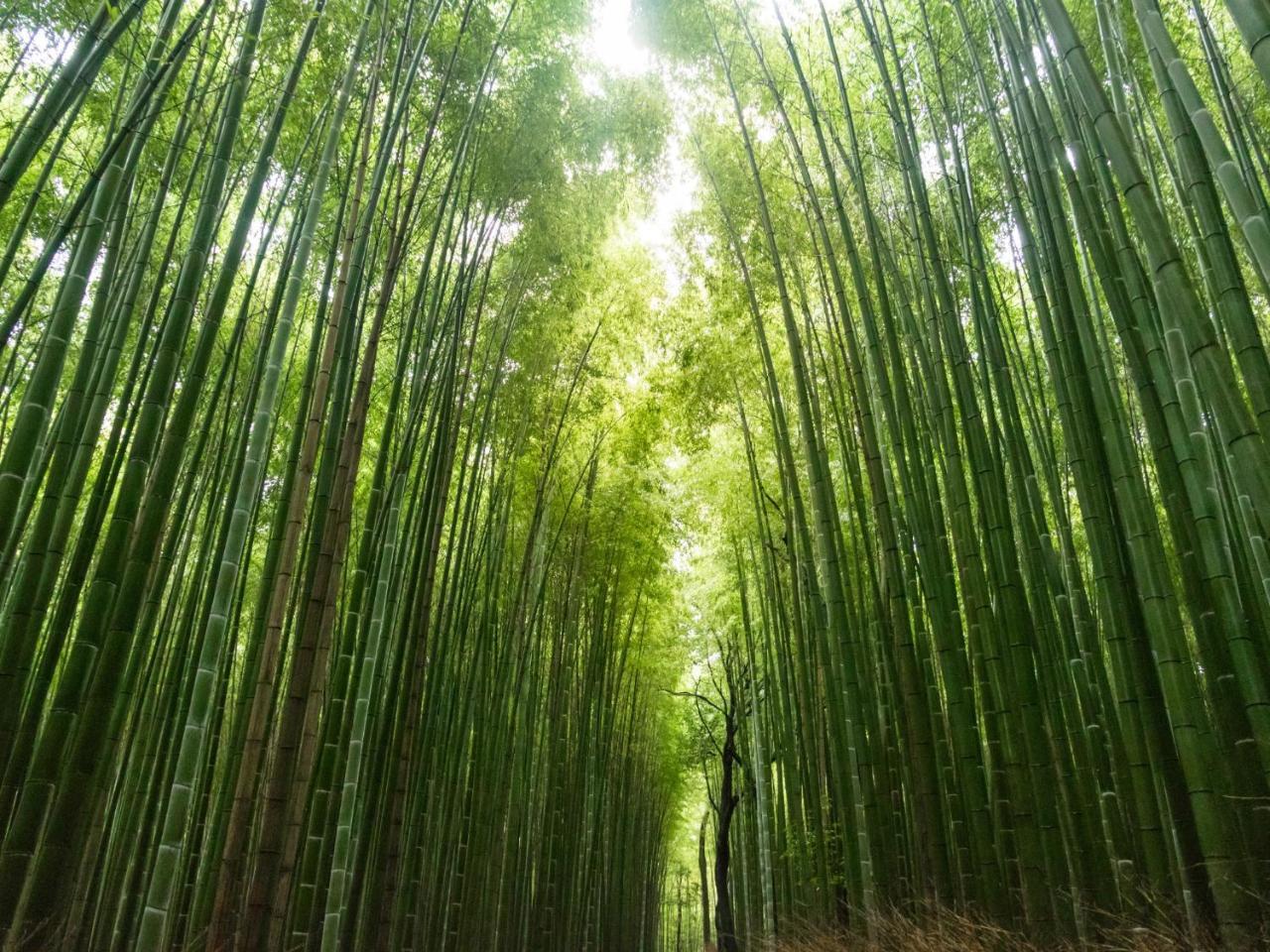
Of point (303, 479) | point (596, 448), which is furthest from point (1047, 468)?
point (596, 448)

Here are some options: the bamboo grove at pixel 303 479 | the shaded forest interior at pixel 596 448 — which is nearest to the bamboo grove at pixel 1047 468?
the shaded forest interior at pixel 596 448

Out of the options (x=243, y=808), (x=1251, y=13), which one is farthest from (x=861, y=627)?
(x=1251, y=13)

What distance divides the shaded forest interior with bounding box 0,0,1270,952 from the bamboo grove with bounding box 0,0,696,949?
3 cm

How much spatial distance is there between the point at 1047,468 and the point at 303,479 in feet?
10.6

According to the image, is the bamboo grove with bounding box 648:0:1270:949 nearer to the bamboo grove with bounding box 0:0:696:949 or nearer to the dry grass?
the dry grass

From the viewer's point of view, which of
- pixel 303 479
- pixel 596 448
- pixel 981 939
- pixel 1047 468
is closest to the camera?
pixel 981 939

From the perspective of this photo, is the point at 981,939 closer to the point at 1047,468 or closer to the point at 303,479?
the point at 1047,468

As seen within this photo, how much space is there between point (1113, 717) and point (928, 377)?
57.8 inches

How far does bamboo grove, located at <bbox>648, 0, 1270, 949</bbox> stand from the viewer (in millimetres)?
1866

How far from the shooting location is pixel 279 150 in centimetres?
410

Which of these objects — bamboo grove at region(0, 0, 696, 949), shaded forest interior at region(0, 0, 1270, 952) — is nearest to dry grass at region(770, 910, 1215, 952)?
shaded forest interior at region(0, 0, 1270, 952)

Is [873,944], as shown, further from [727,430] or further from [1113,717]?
[727,430]

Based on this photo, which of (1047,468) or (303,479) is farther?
(1047,468)

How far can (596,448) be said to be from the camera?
697 centimetres
